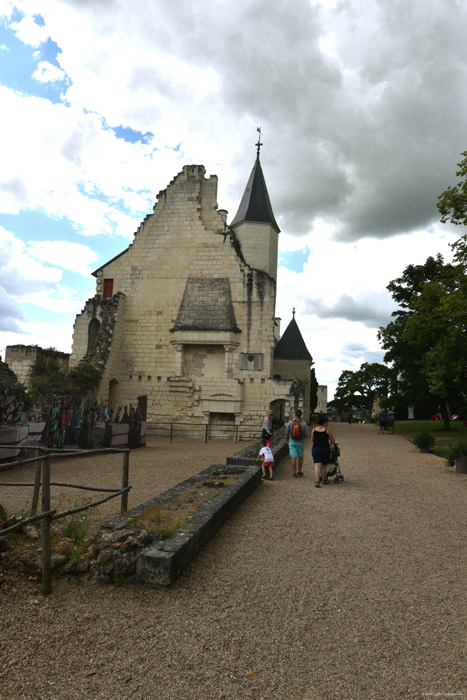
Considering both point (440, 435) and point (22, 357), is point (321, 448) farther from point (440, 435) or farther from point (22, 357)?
point (22, 357)

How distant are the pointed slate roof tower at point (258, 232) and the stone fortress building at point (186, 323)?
128cm

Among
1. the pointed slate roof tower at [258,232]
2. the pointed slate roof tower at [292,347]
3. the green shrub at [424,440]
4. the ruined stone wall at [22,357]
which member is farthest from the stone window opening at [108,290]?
the green shrub at [424,440]

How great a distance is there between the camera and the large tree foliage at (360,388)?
163 feet

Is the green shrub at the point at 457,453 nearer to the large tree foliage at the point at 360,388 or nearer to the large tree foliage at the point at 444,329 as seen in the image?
the large tree foliage at the point at 444,329

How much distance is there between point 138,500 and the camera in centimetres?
678

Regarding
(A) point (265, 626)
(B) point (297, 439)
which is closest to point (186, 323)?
(B) point (297, 439)

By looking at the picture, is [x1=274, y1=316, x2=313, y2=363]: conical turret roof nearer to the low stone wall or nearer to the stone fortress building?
the stone fortress building

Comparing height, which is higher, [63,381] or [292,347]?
[292,347]

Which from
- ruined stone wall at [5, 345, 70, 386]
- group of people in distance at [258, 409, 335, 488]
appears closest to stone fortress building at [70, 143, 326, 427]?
ruined stone wall at [5, 345, 70, 386]

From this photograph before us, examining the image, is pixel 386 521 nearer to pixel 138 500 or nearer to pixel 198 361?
pixel 138 500

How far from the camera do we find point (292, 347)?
98.7ft

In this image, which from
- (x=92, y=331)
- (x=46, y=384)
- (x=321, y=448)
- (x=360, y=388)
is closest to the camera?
(x=321, y=448)

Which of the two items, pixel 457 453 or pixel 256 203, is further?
pixel 256 203

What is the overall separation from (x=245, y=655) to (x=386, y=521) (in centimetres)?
364
